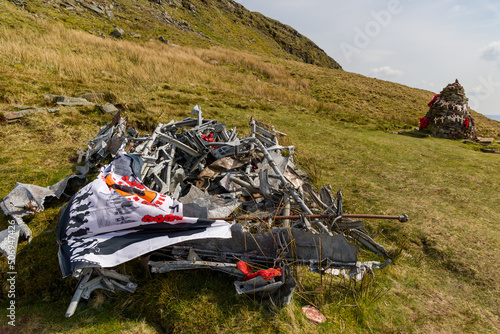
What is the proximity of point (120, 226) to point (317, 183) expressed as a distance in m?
5.17

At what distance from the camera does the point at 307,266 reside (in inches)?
136

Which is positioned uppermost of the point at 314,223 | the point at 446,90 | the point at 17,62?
the point at 446,90

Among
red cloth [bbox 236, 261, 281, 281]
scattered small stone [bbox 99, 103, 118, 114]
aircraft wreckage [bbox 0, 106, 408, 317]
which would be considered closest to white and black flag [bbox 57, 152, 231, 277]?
aircraft wreckage [bbox 0, 106, 408, 317]

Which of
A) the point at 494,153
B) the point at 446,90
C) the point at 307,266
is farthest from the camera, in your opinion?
the point at 446,90

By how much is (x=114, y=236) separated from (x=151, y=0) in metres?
67.0

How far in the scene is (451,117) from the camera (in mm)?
13812

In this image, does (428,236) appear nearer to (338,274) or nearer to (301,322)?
(338,274)

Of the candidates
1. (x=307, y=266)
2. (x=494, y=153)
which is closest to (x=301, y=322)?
(x=307, y=266)

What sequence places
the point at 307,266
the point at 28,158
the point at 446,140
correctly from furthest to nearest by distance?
the point at 446,140
the point at 28,158
the point at 307,266

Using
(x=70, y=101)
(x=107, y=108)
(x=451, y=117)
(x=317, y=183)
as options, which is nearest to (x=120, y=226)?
(x=317, y=183)

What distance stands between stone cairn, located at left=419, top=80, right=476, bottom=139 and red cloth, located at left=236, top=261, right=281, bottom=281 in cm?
1570

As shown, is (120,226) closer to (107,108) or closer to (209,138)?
(209,138)

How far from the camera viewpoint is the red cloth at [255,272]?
303 centimetres

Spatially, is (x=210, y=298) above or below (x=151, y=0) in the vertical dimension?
below
